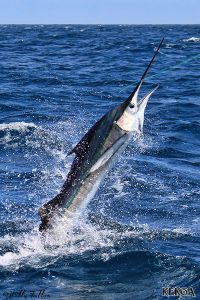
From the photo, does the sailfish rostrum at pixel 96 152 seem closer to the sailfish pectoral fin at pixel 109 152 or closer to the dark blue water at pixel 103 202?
the sailfish pectoral fin at pixel 109 152

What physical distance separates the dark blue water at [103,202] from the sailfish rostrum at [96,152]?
0.53m

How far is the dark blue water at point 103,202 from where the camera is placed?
A: 24.0ft

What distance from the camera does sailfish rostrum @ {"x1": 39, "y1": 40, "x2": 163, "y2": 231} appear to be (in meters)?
7.12

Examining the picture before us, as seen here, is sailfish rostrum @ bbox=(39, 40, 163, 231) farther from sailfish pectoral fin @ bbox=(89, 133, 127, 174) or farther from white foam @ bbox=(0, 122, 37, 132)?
white foam @ bbox=(0, 122, 37, 132)

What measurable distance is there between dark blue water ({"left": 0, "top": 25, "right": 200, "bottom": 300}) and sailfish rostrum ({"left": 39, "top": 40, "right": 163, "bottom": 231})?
1.73 feet

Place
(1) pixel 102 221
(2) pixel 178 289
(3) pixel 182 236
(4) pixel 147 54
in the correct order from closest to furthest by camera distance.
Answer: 1. (2) pixel 178 289
2. (3) pixel 182 236
3. (1) pixel 102 221
4. (4) pixel 147 54

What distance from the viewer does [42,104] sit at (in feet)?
64.7

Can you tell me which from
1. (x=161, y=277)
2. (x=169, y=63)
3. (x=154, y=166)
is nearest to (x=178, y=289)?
(x=161, y=277)

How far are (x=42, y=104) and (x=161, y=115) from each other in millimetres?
4336

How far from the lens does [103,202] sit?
10406 millimetres

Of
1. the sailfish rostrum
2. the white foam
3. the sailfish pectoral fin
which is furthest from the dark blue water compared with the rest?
the sailfish pectoral fin

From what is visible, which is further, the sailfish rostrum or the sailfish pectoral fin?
the sailfish pectoral fin

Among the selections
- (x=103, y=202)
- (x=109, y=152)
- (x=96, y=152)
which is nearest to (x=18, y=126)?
(x=103, y=202)

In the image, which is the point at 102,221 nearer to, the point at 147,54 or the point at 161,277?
the point at 161,277
